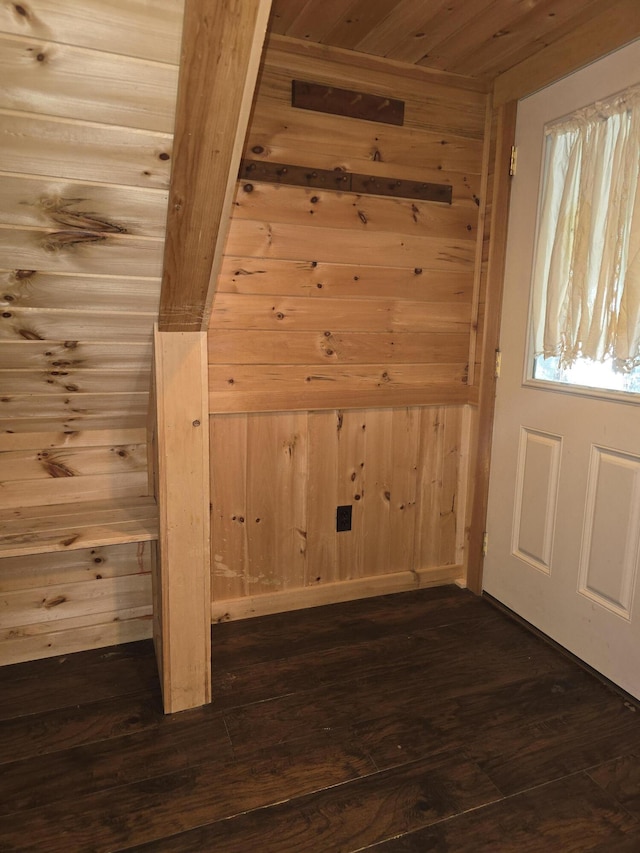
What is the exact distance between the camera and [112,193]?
130 cm

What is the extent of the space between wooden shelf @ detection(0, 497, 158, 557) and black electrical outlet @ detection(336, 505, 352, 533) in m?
0.80

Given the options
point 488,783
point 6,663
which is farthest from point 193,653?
point 488,783

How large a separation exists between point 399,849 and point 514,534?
133 cm

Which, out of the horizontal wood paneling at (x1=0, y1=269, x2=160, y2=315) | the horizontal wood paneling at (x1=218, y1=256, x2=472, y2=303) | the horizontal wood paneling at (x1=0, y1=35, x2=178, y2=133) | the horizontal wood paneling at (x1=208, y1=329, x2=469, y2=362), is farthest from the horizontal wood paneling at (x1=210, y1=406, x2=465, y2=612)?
the horizontal wood paneling at (x1=0, y1=35, x2=178, y2=133)

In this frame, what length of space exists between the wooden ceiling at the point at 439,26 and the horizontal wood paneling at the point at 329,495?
1.36 metres

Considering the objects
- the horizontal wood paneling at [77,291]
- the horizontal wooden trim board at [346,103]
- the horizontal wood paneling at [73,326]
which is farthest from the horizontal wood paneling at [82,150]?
the horizontal wooden trim board at [346,103]

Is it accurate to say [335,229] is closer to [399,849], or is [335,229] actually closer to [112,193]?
[112,193]

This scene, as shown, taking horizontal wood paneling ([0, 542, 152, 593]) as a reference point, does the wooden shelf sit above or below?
above

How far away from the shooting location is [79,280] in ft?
4.86

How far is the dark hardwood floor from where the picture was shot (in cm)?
141

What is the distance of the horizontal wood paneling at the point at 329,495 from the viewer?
2320mm

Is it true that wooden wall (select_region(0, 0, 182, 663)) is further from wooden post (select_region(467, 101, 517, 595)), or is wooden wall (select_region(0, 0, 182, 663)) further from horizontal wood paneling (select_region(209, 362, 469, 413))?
wooden post (select_region(467, 101, 517, 595))

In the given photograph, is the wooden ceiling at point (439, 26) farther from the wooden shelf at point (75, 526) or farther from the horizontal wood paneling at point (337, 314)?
the wooden shelf at point (75, 526)

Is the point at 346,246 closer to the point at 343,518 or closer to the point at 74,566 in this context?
the point at 343,518
